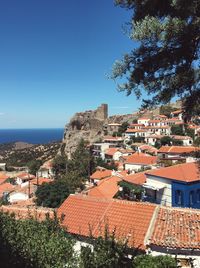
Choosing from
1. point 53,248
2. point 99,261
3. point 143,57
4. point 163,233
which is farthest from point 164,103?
point 163,233

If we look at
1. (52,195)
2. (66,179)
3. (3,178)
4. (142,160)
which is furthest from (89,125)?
(52,195)

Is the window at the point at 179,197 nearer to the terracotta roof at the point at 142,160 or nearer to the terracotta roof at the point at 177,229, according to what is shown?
the terracotta roof at the point at 177,229

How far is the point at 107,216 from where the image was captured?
17688mm

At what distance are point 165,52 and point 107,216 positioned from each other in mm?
11412

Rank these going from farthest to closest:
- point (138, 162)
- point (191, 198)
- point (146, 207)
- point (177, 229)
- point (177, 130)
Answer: point (177, 130), point (138, 162), point (191, 198), point (146, 207), point (177, 229)

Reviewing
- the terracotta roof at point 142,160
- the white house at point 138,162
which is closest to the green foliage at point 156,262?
the white house at point 138,162

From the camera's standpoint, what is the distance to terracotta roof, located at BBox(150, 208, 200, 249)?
1463 centimetres

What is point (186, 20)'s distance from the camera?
7.70 m

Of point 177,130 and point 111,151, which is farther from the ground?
point 177,130

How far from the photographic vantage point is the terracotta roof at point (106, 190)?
112 ft

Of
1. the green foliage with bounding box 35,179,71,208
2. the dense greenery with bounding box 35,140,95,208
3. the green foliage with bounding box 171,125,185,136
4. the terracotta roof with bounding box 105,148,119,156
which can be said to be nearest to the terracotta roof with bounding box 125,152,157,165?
the dense greenery with bounding box 35,140,95,208

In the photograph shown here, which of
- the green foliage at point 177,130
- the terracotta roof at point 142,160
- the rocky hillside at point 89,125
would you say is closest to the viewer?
the terracotta roof at point 142,160

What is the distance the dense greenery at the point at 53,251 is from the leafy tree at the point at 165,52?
13.5 ft

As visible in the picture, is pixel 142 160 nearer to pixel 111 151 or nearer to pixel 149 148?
pixel 149 148
